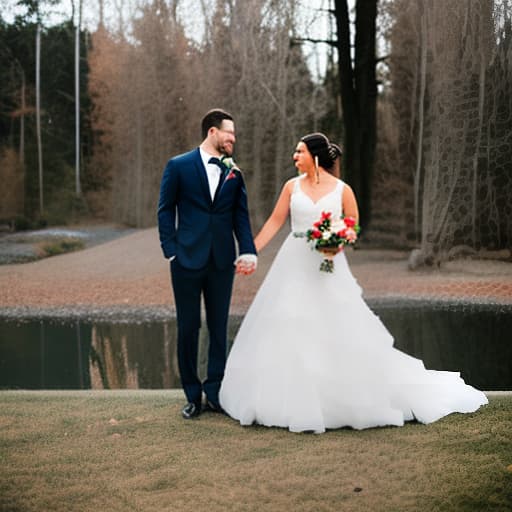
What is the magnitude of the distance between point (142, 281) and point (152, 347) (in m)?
1.15

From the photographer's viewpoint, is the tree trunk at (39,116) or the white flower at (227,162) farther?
the tree trunk at (39,116)

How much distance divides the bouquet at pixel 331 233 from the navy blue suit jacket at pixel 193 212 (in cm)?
30

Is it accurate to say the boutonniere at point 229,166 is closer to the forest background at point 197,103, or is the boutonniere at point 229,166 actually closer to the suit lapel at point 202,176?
the suit lapel at point 202,176

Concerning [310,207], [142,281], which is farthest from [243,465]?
[142,281]

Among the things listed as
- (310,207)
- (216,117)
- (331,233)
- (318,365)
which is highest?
(216,117)

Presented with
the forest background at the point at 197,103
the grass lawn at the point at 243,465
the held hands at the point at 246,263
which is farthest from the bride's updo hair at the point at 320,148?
the forest background at the point at 197,103

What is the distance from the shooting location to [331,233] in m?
2.76

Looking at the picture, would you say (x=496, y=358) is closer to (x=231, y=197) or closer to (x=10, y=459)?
(x=231, y=197)

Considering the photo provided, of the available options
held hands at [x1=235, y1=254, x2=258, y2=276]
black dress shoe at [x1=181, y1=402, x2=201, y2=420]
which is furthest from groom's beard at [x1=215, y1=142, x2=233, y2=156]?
black dress shoe at [x1=181, y1=402, x2=201, y2=420]

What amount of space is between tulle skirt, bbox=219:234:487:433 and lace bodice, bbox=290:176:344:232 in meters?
0.08

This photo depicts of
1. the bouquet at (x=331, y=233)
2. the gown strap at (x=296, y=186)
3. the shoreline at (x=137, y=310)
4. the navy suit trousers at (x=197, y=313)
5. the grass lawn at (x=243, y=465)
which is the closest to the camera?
the grass lawn at (x=243, y=465)

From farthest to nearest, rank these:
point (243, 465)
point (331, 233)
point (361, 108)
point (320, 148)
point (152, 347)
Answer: point (361, 108) < point (152, 347) < point (320, 148) < point (331, 233) < point (243, 465)

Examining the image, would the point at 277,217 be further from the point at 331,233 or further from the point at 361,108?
the point at 361,108

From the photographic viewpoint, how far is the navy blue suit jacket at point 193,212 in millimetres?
2779
